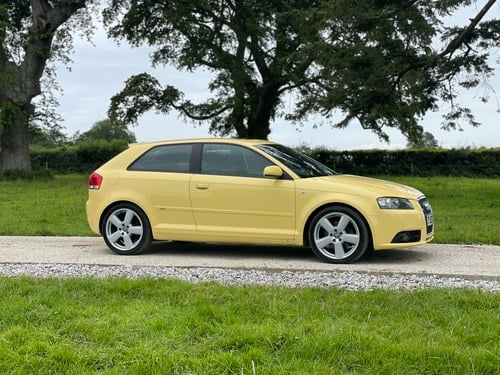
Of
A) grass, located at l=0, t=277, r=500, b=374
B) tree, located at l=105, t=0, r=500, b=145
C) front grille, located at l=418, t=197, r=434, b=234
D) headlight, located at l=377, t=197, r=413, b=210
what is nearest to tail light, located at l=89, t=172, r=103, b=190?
grass, located at l=0, t=277, r=500, b=374

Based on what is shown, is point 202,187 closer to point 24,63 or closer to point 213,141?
point 213,141

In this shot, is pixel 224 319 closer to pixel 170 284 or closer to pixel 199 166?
pixel 170 284

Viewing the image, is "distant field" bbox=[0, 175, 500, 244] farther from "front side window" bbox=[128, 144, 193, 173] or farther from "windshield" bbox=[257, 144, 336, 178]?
"front side window" bbox=[128, 144, 193, 173]

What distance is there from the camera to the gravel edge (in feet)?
19.4

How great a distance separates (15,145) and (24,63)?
155 inches

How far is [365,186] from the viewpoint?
7.50m

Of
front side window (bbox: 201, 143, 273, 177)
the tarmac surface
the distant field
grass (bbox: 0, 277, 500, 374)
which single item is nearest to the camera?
grass (bbox: 0, 277, 500, 374)

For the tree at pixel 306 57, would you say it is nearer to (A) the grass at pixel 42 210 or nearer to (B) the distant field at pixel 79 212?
(B) the distant field at pixel 79 212

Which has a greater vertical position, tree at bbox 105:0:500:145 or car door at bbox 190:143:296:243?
tree at bbox 105:0:500:145

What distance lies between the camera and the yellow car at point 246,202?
730cm

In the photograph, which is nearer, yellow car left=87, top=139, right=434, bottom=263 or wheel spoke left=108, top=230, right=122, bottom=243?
yellow car left=87, top=139, right=434, bottom=263

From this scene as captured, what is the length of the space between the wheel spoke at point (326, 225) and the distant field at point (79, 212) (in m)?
2.98

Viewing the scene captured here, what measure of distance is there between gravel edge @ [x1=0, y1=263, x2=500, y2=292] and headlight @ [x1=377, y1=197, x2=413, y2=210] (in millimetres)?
1089

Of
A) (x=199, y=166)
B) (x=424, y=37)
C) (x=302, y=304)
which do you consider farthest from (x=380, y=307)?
(x=424, y=37)
